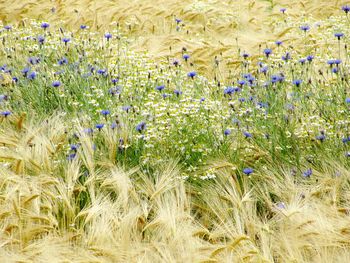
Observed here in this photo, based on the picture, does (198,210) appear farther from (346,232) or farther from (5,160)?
(5,160)

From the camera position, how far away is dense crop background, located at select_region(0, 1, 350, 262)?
2.70 m

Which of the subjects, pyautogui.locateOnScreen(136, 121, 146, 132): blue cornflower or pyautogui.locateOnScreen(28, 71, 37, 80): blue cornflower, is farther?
pyautogui.locateOnScreen(28, 71, 37, 80): blue cornflower

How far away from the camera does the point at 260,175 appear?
3.31 meters

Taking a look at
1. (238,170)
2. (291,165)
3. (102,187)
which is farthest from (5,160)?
(291,165)

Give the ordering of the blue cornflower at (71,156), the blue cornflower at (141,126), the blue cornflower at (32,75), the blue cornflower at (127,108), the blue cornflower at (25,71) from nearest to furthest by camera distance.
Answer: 1. the blue cornflower at (71,156)
2. the blue cornflower at (141,126)
3. the blue cornflower at (127,108)
4. the blue cornflower at (32,75)
5. the blue cornflower at (25,71)

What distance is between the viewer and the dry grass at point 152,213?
262cm

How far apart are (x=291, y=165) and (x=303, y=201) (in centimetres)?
44

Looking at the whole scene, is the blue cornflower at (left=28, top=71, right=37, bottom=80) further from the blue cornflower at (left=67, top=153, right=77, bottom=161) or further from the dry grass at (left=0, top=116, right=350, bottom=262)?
the blue cornflower at (left=67, top=153, right=77, bottom=161)

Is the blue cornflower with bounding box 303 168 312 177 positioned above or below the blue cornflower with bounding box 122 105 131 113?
below

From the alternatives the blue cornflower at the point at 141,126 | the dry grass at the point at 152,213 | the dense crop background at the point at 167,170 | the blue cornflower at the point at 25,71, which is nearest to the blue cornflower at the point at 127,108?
the dense crop background at the point at 167,170

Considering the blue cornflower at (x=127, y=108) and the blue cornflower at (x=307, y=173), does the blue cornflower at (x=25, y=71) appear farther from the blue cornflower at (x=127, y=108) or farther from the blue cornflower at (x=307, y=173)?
the blue cornflower at (x=307, y=173)

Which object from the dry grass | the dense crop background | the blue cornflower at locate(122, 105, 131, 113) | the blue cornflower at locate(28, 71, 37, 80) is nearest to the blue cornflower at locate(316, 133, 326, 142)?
the dense crop background

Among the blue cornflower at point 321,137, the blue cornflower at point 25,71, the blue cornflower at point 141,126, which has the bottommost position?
the blue cornflower at point 321,137

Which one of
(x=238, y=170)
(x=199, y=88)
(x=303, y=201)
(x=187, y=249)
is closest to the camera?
(x=187, y=249)
